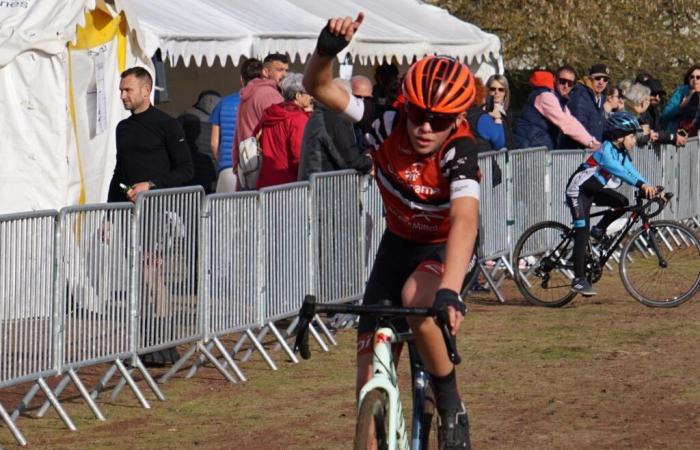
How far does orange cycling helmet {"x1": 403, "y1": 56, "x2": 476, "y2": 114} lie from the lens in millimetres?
6359

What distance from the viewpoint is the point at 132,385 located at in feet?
33.0

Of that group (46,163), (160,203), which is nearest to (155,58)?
(46,163)

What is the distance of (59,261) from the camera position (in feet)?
30.3

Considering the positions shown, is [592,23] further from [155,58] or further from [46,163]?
[46,163]

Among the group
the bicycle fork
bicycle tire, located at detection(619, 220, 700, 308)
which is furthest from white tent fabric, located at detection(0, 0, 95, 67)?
the bicycle fork

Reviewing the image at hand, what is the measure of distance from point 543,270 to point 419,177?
849 cm

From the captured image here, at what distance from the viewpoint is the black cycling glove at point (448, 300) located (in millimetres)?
5820

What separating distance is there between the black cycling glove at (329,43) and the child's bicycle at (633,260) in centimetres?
857

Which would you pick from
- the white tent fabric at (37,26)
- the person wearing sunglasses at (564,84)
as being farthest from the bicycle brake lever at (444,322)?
the person wearing sunglasses at (564,84)

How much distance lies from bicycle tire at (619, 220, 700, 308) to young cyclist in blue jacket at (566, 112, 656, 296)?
1.10ft

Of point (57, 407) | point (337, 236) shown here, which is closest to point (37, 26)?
point (337, 236)

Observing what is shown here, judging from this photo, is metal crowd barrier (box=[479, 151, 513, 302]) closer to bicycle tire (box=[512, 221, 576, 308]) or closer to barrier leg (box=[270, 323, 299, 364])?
bicycle tire (box=[512, 221, 576, 308])

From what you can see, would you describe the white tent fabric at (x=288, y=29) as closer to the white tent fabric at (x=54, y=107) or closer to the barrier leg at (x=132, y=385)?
the white tent fabric at (x=54, y=107)

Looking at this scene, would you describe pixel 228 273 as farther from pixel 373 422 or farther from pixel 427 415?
pixel 373 422
